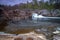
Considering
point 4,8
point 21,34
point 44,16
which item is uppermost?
point 4,8

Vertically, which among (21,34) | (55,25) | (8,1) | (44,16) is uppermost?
(8,1)

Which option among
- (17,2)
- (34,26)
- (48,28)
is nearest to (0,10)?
(17,2)

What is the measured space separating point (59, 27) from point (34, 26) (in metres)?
0.53

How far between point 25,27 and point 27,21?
135 mm

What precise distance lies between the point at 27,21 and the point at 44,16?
38cm

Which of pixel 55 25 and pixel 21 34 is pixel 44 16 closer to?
pixel 55 25

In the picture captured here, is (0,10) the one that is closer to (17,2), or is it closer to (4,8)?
(4,8)

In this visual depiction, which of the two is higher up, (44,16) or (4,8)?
(4,8)

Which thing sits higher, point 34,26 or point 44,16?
point 44,16

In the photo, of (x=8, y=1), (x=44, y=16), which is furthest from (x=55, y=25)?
(x=8, y=1)

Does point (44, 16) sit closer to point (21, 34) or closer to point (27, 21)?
point (27, 21)

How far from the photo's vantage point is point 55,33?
2.24m

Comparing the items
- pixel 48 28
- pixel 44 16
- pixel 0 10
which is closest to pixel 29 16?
pixel 44 16

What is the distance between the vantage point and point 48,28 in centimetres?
230
